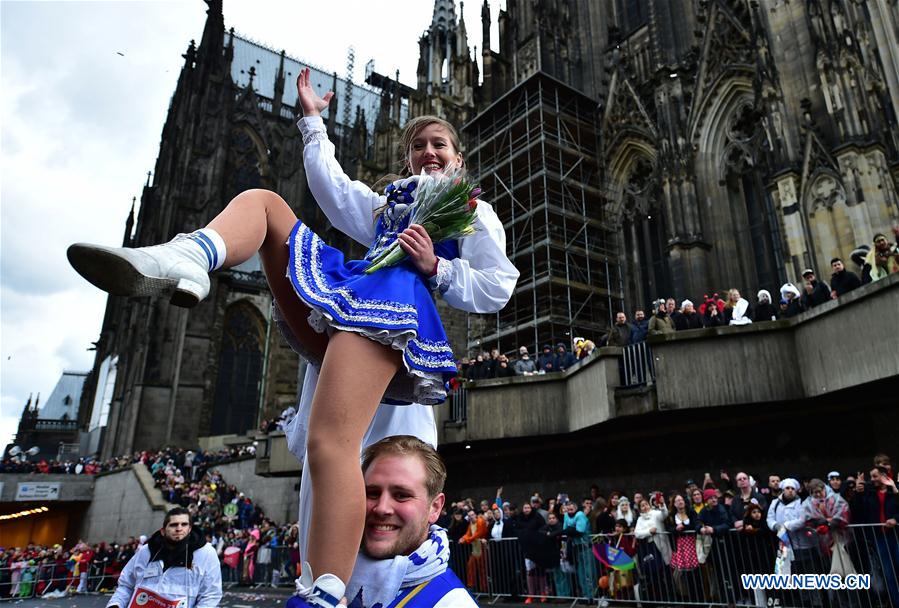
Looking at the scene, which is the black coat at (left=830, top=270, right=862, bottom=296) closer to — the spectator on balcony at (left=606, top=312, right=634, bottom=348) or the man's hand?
the spectator on balcony at (left=606, top=312, right=634, bottom=348)

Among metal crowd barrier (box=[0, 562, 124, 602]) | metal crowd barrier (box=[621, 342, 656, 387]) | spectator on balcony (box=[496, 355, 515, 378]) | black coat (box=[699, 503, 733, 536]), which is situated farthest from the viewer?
metal crowd barrier (box=[0, 562, 124, 602])

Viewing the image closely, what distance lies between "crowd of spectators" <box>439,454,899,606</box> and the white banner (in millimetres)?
23216

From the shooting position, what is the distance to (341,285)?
2.04m

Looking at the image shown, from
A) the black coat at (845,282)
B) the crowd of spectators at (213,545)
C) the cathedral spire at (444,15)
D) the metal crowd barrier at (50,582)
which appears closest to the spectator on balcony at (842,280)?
the black coat at (845,282)

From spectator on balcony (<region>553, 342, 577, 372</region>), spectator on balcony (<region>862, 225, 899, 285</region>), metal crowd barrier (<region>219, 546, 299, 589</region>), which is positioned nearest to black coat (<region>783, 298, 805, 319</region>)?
spectator on balcony (<region>862, 225, 899, 285</region>)

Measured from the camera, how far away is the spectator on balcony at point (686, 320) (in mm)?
11891

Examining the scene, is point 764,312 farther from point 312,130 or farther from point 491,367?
point 312,130

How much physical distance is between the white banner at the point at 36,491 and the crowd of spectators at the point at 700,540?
23.2 meters

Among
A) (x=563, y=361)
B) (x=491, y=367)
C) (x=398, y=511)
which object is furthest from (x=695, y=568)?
(x=491, y=367)

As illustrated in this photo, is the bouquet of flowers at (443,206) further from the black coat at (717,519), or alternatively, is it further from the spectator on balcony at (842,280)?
the spectator on balcony at (842,280)

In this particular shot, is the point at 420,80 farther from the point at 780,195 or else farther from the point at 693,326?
the point at 693,326

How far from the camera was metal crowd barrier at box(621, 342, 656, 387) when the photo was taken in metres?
12.0

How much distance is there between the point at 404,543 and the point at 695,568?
7.63 metres

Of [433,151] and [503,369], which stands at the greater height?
[503,369]
